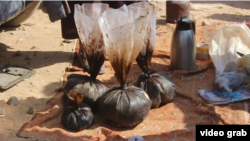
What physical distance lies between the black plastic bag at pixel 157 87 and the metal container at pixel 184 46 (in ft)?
2.16

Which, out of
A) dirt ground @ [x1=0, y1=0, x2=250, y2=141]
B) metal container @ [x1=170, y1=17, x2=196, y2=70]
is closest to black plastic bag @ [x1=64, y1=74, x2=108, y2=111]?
dirt ground @ [x1=0, y1=0, x2=250, y2=141]

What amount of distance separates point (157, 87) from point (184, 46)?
824 millimetres

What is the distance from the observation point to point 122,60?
251cm

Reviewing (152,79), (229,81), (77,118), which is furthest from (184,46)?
(77,118)

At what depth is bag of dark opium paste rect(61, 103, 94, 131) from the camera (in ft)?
8.15

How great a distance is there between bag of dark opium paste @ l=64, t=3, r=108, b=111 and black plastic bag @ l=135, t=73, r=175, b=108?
0.33 meters

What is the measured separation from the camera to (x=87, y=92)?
2.70 metres

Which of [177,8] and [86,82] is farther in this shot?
[177,8]

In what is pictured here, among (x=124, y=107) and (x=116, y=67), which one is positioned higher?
(x=116, y=67)

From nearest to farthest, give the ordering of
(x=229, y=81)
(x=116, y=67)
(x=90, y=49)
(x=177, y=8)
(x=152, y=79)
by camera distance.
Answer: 1. (x=116, y=67)
2. (x=90, y=49)
3. (x=152, y=79)
4. (x=229, y=81)
5. (x=177, y=8)

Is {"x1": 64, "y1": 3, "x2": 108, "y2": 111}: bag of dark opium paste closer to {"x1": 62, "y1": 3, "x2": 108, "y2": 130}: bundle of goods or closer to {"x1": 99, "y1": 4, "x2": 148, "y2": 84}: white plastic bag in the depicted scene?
{"x1": 62, "y1": 3, "x2": 108, "y2": 130}: bundle of goods

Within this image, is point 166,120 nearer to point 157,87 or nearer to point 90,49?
point 157,87

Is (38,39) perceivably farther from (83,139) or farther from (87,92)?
(83,139)

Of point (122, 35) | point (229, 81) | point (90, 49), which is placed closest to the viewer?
point (122, 35)
